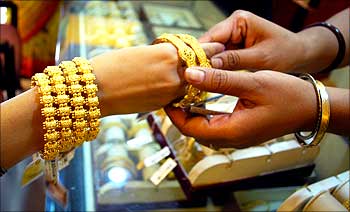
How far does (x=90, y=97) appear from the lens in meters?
0.59

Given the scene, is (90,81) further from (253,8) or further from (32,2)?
(32,2)

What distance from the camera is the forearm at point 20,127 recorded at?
0.56 m

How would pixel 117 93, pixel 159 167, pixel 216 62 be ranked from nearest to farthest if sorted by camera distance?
pixel 117 93, pixel 216 62, pixel 159 167

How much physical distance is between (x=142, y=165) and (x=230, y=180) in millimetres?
240

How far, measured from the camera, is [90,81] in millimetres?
597

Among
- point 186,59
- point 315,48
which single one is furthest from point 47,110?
point 315,48

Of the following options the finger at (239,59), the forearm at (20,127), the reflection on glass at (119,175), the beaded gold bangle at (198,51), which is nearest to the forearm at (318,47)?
the finger at (239,59)

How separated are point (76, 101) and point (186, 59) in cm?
22

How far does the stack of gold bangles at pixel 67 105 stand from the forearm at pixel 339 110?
1.34 feet

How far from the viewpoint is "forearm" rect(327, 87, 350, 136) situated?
2.27 ft

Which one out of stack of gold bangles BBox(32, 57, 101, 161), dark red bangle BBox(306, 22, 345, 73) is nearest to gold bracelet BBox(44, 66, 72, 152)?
stack of gold bangles BBox(32, 57, 101, 161)

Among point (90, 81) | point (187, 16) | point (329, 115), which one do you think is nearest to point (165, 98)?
point (90, 81)

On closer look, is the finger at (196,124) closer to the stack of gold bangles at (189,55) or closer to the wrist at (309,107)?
the stack of gold bangles at (189,55)

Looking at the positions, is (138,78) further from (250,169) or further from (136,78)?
(250,169)
